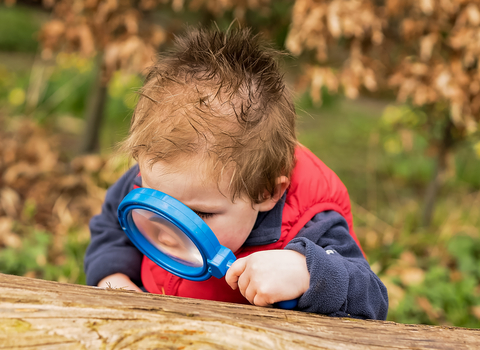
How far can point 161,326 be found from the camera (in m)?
0.82

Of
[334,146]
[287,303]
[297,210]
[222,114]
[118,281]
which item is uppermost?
[222,114]

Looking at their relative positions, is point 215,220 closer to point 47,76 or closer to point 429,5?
point 429,5

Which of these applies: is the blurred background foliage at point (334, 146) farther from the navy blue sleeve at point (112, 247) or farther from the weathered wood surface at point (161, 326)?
the weathered wood surface at point (161, 326)

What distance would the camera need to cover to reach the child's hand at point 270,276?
1027 millimetres

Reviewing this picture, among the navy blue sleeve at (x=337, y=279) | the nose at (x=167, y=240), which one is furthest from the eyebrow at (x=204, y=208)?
the navy blue sleeve at (x=337, y=279)

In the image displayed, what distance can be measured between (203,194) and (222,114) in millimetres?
214

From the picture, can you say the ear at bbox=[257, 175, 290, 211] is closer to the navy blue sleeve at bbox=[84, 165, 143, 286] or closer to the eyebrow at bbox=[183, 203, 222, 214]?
the eyebrow at bbox=[183, 203, 222, 214]

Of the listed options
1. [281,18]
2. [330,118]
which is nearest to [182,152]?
[281,18]

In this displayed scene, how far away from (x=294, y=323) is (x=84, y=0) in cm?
259

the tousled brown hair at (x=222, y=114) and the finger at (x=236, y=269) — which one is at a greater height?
the tousled brown hair at (x=222, y=114)

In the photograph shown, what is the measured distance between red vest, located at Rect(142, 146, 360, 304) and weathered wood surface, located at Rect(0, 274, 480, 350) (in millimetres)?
370

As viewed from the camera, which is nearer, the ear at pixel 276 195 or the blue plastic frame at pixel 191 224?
the blue plastic frame at pixel 191 224

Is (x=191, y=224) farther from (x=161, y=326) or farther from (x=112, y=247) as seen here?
(x=112, y=247)

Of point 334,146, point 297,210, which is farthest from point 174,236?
point 334,146
